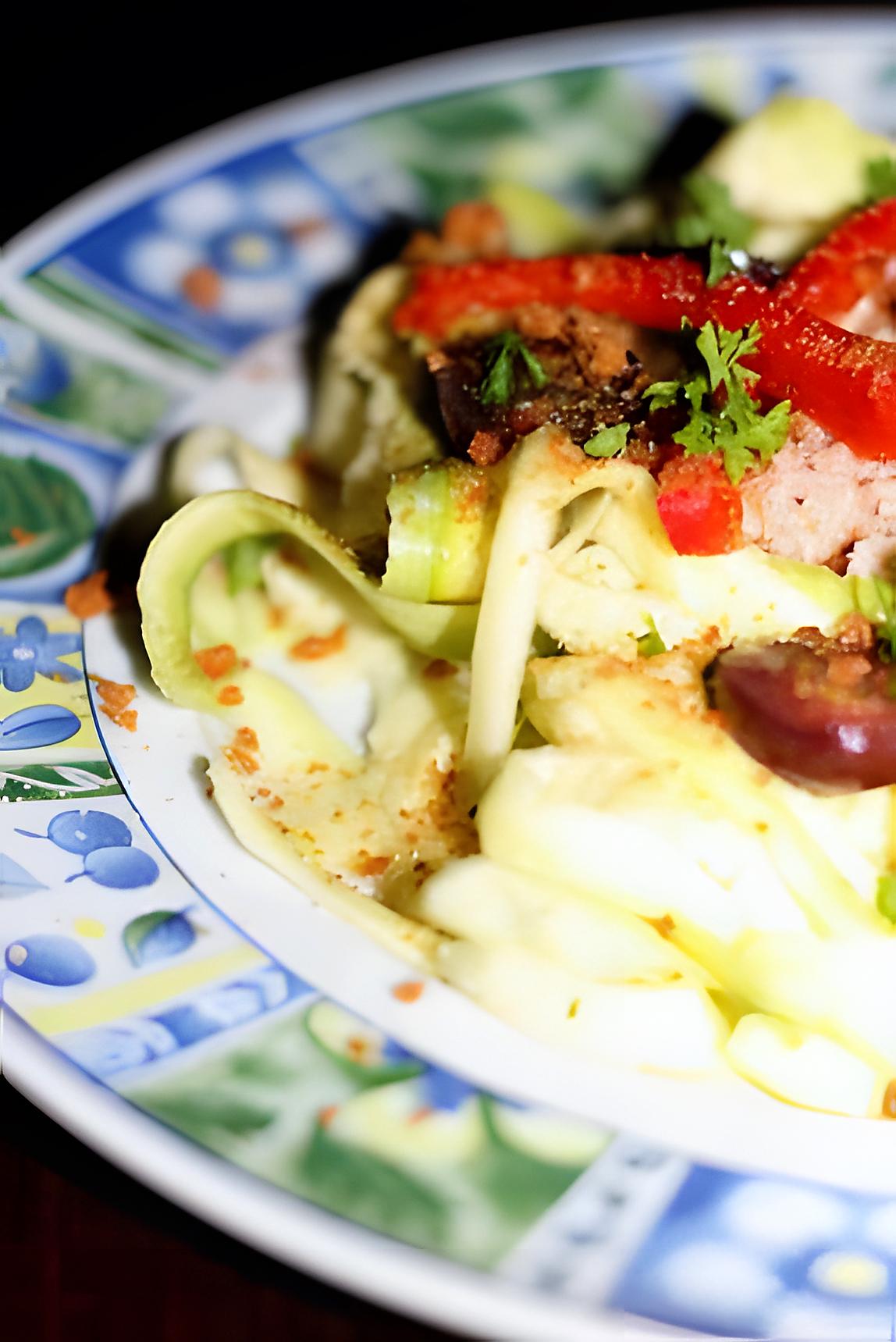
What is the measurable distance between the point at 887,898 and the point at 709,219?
1.98m

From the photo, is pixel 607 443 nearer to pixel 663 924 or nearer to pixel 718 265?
pixel 718 265

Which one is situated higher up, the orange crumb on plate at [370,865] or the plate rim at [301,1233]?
the plate rim at [301,1233]

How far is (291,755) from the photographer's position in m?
3.12

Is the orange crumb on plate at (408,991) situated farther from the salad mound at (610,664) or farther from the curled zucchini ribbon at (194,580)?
the curled zucchini ribbon at (194,580)

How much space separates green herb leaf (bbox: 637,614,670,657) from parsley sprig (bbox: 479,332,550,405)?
577 mm

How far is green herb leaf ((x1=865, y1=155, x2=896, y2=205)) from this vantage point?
151 inches

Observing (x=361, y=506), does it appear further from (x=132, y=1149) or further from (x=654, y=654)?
(x=132, y=1149)

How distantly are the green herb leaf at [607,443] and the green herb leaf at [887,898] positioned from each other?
3.24 feet

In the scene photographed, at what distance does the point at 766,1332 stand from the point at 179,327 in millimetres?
3077

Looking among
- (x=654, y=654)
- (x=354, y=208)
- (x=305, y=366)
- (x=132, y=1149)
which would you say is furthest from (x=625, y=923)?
(x=354, y=208)

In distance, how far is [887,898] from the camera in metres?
2.67

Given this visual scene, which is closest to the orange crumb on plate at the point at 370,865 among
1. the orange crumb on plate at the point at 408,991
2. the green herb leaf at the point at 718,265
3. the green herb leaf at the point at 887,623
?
the orange crumb on plate at the point at 408,991

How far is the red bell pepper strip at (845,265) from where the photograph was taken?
332 cm

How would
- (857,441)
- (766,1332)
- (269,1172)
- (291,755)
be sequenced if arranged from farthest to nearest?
(291,755), (857,441), (269,1172), (766,1332)
